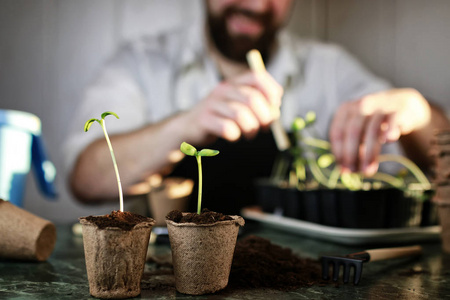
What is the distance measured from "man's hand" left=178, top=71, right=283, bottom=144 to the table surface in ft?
1.46

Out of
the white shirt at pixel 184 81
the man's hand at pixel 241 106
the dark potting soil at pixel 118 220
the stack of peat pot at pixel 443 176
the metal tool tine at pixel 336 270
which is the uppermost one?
the white shirt at pixel 184 81

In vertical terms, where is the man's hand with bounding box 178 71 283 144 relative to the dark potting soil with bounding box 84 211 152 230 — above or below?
above

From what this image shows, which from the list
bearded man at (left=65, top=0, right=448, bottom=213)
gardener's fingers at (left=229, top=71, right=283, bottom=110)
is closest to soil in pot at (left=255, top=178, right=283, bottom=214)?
gardener's fingers at (left=229, top=71, right=283, bottom=110)

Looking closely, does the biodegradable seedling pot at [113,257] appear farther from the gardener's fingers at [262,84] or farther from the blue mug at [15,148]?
the gardener's fingers at [262,84]

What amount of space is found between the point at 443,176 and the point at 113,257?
0.68 meters

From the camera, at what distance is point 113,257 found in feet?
1.62

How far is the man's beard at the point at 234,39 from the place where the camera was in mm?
1830

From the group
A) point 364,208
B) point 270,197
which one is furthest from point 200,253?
point 270,197

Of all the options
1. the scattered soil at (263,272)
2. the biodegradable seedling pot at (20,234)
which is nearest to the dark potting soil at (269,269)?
the scattered soil at (263,272)

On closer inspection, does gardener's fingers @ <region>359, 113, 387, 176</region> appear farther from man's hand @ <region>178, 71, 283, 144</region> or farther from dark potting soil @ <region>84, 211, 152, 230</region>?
dark potting soil @ <region>84, 211, 152, 230</region>

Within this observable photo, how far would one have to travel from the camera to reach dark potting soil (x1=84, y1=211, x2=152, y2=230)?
1.63 feet

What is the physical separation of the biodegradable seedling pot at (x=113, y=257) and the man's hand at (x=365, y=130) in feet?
2.50

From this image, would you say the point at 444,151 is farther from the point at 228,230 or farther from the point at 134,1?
the point at 134,1

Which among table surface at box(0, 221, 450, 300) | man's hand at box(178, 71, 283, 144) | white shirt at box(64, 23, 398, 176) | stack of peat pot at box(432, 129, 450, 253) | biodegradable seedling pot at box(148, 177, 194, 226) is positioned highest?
white shirt at box(64, 23, 398, 176)
